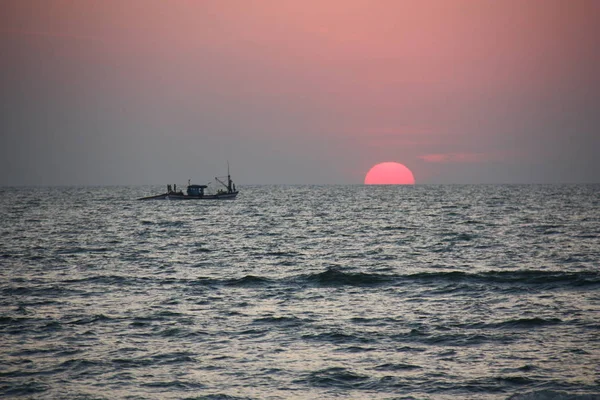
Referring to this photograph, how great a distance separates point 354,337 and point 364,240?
39.0 m

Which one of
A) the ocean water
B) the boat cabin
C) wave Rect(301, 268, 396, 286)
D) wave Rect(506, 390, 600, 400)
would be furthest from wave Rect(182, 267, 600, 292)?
the boat cabin

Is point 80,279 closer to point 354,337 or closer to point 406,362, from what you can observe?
point 354,337

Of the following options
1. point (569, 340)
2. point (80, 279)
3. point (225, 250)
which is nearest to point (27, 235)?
point (225, 250)

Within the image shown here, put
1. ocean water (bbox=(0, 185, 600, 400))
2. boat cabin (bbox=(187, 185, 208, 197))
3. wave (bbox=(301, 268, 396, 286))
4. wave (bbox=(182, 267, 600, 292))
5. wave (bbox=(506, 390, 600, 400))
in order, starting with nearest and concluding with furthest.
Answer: wave (bbox=(506, 390, 600, 400))
ocean water (bbox=(0, 185, 600, 400))
wave (bbox=(182, 267, 600, 292))
wave (bbox=(301, 268, 396, 286))
boat cabin (bbox=(187, 185, 208, 197))

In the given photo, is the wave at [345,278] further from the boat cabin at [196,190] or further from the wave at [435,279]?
the boat cabin at [196,190]

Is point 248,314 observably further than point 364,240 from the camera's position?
No

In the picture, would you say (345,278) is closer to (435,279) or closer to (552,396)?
(435,279)

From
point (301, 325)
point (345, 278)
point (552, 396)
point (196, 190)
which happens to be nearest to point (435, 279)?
point (345, 278)

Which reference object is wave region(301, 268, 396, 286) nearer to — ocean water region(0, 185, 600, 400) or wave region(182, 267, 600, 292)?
wave region(182, 267, 600, 292)

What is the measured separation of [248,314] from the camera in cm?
2497

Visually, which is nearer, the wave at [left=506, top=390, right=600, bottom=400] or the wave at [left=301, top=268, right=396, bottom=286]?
the wave at [left=506, top=390, right=600, bottom=400]

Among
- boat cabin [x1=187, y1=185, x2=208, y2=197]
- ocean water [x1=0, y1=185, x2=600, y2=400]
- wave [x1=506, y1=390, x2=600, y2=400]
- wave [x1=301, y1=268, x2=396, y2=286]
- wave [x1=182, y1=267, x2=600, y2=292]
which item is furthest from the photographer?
boat cabin [x1=187, y1=185, x2=208, y2=197]

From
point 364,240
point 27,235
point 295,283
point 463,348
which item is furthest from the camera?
point 27,235

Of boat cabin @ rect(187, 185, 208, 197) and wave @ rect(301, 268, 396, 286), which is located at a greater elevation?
boat cabin @ rect(187, 185, 208, 197)
